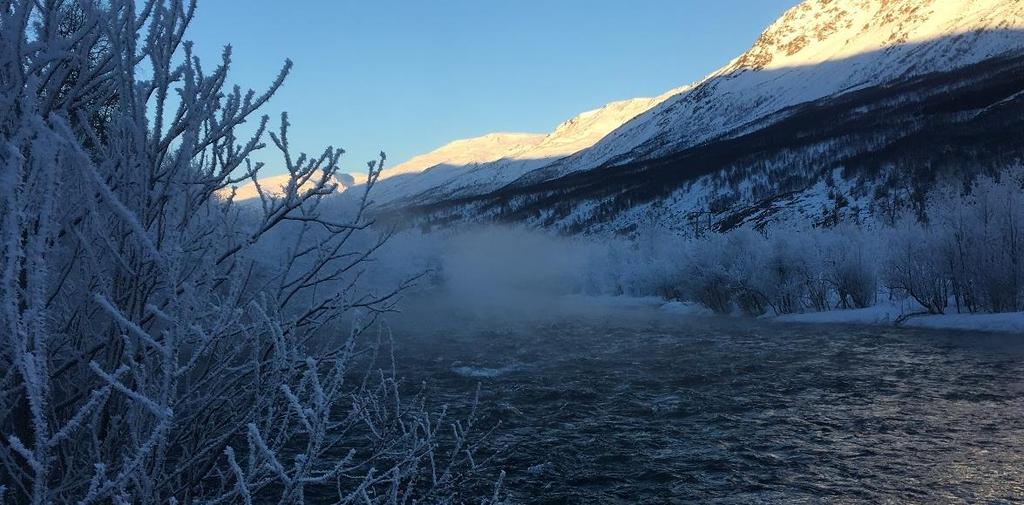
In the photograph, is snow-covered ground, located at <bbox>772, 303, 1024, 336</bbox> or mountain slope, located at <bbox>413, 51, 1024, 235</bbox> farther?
mountain slope, located at <bbox>413, 51, 1024, 235</bbox>

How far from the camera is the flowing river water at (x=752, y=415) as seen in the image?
31.0ft

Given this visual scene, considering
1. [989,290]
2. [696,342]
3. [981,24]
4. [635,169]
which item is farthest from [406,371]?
[981,24]

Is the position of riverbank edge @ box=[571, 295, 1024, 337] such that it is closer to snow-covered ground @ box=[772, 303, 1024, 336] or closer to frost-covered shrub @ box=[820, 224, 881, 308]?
snow-covered ground @ box=[772, 303, 1024, 336]

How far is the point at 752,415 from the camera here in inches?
531

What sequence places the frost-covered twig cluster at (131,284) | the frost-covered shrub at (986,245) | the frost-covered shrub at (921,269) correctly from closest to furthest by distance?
the frost-covered twig cluster at (131,284)
the frost-covered shrub at (986,245)
the frost-covered shrub at (921,269)

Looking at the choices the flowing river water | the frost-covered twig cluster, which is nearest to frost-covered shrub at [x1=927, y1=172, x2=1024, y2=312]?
the flowing river water

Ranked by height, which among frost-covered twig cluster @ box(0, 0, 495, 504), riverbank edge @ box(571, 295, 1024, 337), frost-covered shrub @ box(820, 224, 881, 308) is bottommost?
riverbank edge @ box(571, 295, 1024, 337)

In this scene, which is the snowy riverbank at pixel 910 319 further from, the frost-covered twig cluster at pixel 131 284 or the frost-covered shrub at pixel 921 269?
the frost-covered twig cluster at pixel 131 284

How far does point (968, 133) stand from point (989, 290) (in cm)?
8620

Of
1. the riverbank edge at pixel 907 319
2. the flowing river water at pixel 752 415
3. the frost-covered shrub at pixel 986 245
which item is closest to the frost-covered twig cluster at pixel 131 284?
the flowing river water at pixel 752 415

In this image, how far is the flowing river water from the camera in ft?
31.0

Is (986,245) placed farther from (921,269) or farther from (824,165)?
(824,165)

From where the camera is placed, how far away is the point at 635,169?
579 ft

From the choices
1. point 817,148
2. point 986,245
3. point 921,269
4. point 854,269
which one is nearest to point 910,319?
point 921,269
